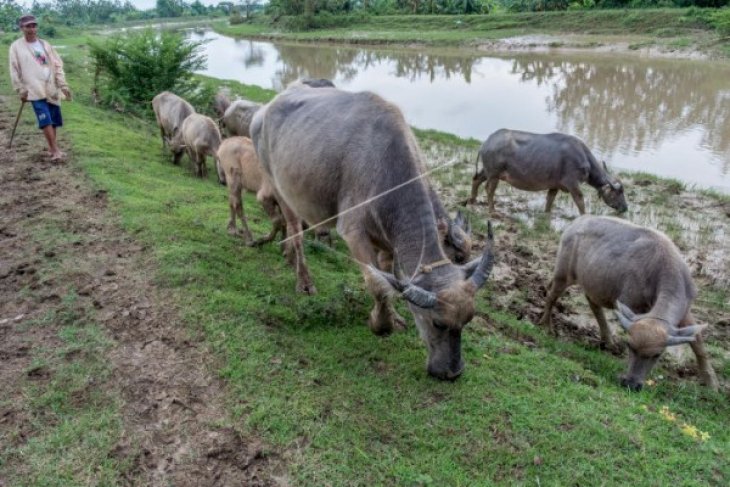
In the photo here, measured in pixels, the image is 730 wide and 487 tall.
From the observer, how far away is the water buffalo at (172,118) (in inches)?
402

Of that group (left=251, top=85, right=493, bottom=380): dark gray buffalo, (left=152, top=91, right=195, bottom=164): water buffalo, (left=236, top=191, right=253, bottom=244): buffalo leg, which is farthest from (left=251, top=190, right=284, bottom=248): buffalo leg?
(left=152, top=91, right=195, bottom=164): water buffalo

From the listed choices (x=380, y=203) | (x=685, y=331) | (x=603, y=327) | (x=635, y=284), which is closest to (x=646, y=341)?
(x=685, y=331)

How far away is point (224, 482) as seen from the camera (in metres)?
3.02

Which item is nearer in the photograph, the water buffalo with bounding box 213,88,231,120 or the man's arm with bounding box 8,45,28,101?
the man's arm with bounding box 8,45,28,101

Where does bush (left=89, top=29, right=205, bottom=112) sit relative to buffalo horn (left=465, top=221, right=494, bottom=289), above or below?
above

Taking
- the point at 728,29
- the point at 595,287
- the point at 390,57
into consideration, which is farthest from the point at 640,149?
the point at 390,57

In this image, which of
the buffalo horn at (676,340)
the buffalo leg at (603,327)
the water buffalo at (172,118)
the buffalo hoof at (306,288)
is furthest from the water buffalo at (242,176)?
the buffalo horn at (676,340)

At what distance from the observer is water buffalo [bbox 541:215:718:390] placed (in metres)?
4.43

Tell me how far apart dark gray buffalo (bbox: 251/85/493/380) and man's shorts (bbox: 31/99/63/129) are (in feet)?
16.4

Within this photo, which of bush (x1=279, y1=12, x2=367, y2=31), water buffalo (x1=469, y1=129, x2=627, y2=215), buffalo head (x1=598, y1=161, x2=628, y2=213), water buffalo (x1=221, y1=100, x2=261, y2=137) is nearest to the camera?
buffalo head (x1=598, y1=161, x2=628, y2=213)

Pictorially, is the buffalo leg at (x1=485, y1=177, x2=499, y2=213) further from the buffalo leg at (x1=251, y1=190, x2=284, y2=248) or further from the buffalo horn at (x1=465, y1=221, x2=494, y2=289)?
the buffalo horn at (x1=465, y1=221, x2=494, y2=289)

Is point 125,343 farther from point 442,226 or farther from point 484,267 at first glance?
point 484,267

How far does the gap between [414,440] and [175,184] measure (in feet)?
21.7

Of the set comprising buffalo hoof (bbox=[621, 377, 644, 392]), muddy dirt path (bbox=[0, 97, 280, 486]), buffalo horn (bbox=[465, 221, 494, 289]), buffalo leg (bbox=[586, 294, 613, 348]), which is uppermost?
buffalo horn (bbox=[465, 221, 494, 289])
